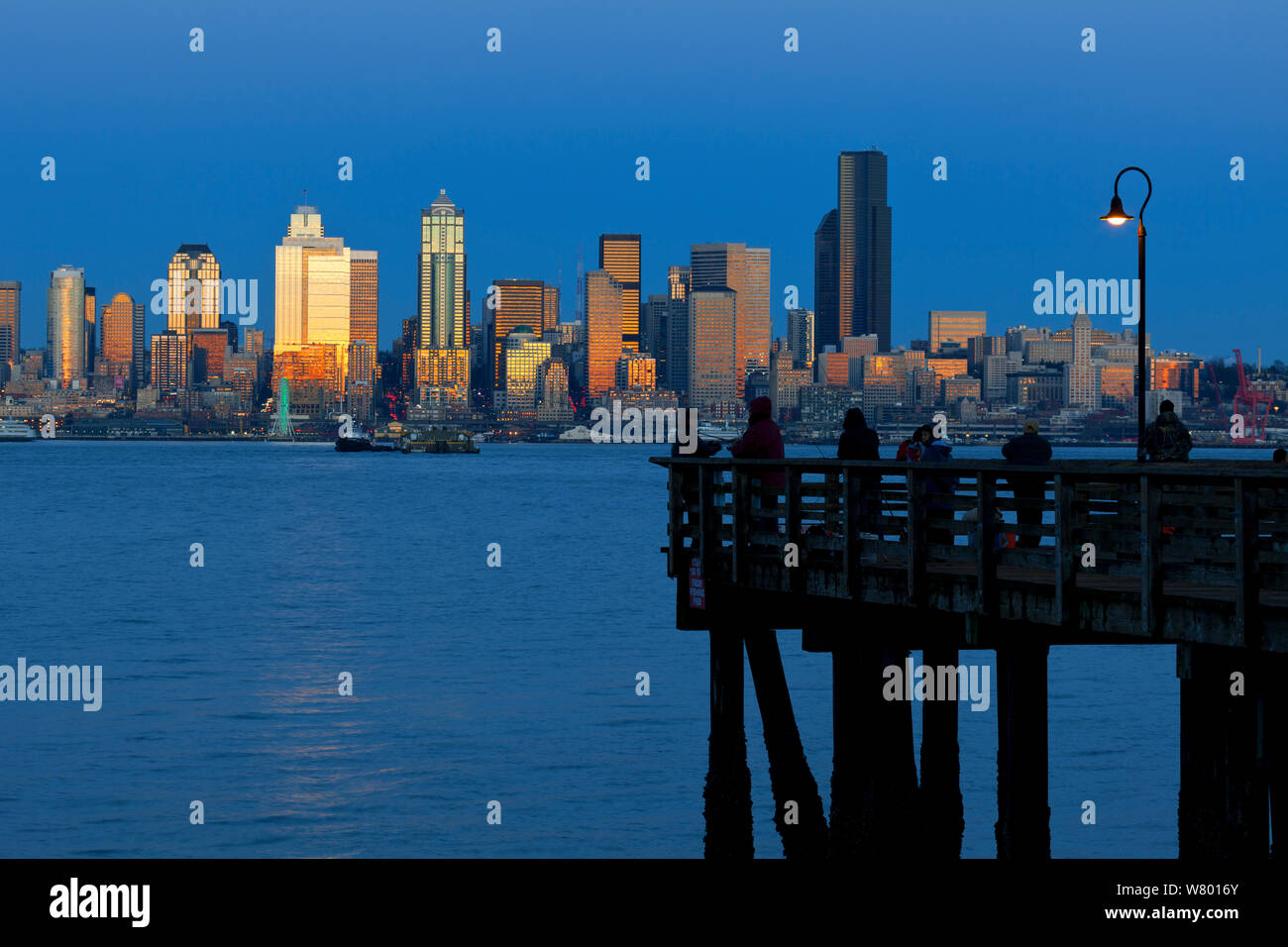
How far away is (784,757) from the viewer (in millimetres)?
19875

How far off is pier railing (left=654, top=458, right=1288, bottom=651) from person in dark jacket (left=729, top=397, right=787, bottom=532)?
4 centimetres

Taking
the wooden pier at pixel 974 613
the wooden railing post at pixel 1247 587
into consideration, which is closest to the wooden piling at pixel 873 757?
the wooden pier at pixel 974 613

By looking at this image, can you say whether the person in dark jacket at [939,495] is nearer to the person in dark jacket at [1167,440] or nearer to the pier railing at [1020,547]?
the pier railing at [1020,547]

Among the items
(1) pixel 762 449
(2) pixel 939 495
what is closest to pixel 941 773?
(1) pixel 762 449

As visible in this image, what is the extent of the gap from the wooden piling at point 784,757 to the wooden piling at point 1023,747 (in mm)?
3034

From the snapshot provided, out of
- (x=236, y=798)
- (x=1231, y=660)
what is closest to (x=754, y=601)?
(x=1231, y=660)

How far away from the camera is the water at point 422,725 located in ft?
88.5

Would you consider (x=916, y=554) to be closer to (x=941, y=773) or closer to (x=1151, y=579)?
(x=1151, y=579)

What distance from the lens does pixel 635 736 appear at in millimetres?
33938

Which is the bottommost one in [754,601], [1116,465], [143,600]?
[143,600]

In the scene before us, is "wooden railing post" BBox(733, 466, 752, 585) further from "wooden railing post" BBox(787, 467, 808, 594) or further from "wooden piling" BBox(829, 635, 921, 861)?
"wooden piling" BBox(829, 635, 921, 861)

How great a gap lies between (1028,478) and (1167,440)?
4327mm

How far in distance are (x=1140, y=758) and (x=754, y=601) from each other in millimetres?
14737
